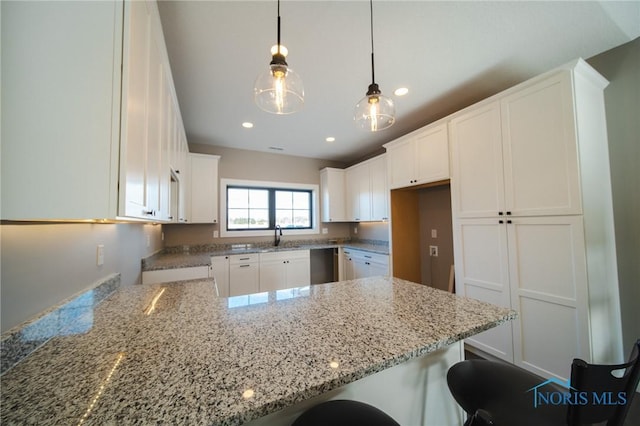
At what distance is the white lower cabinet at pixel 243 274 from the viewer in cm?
329

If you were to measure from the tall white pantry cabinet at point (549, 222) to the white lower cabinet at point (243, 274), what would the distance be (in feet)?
9.03

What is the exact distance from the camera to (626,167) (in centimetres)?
170

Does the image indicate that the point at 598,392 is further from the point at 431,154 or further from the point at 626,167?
the point at 431,154

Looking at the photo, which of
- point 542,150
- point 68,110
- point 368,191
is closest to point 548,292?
point 542,150

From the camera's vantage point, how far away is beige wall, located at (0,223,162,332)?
727mm

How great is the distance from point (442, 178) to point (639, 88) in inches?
53.6

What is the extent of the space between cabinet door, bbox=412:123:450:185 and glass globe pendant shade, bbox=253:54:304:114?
1834 millimetres

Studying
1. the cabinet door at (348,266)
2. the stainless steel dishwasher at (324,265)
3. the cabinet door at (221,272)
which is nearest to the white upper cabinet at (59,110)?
the cabinet door at (221,272)

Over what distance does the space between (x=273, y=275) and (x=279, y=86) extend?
292cm

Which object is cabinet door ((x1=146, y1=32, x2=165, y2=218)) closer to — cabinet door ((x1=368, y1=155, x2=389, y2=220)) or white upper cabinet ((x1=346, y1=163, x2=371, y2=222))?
cabinet door ((x1=368, y1=155, x2=389, y2=220))

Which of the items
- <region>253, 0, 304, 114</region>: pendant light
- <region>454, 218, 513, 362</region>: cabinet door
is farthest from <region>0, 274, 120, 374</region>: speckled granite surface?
<region>454, 218, 513, 362</region>: cabinet door

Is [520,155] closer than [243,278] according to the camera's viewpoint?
Yes

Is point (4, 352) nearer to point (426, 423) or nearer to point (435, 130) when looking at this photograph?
point (426, 423)

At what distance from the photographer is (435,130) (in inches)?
99.0
